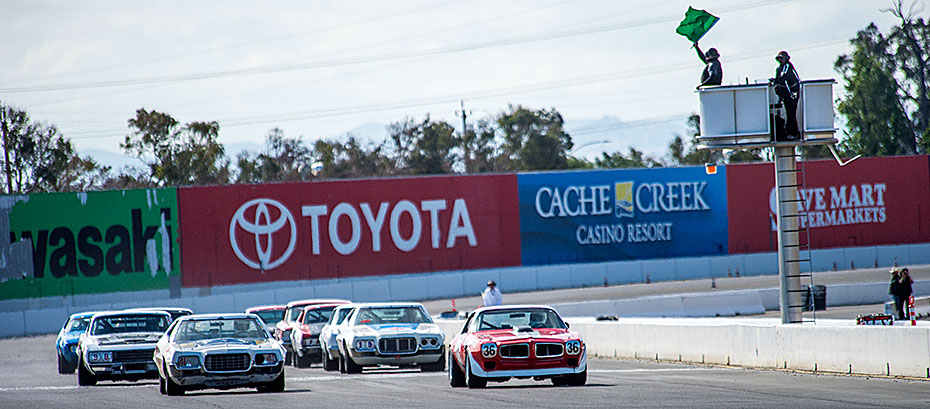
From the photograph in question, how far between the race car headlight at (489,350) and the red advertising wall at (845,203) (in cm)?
4488

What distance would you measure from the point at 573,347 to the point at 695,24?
877 centimetres

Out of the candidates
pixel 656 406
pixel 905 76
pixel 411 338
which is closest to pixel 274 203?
pixel 411 338

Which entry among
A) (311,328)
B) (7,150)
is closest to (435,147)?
(7,150)

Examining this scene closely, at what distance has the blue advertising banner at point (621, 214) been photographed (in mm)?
58406

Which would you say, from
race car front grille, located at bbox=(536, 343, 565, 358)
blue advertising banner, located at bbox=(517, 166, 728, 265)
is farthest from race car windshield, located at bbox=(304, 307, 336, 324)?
blue advertising banner, located at bbox=(517, 166, 728, 265)

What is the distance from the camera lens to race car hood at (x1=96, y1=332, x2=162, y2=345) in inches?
808

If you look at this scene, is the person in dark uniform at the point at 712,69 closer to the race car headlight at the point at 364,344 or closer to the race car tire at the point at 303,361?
the race car headlight at the point at 364,344

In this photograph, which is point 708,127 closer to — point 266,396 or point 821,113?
point 821,113

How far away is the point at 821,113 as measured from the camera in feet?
76.0

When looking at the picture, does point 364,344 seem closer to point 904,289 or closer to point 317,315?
point 317,315

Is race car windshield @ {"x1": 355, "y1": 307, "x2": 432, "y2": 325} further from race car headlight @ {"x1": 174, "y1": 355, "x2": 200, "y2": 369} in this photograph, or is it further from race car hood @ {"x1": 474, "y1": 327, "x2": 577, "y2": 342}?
race car headlight @ {"x1": 174, "y1": 355, "x2": 200, "y2": 369}

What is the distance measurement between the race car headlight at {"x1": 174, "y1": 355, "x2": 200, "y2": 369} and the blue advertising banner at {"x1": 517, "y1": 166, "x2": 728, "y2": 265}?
41.0 metres

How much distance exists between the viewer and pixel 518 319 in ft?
61.2

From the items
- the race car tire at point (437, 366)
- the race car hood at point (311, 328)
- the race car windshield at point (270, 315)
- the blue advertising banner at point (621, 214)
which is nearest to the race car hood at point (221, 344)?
the race car tire at point (437, 366)
